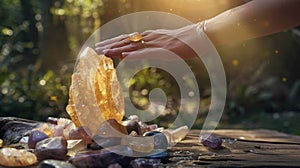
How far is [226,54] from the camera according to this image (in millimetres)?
5047

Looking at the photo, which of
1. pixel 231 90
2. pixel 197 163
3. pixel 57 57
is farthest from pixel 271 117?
pixel 197 163

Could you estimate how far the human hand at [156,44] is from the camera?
4.82 ft

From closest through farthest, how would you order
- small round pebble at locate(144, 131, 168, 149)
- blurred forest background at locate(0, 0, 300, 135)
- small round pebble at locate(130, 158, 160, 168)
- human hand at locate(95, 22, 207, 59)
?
small round pebble at locate(130, 158, 160, 168) < small round pebble at locate(144, 131, 168, 149) < human hand at locate(95, 22, 207, 59) < blurred forest background at locate(0, 0, 300, 135)

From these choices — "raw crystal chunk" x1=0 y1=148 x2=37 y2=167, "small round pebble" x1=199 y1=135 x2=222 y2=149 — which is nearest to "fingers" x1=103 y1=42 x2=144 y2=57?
"small round pebble" x1=199 y1=135 x2=222 y2=149

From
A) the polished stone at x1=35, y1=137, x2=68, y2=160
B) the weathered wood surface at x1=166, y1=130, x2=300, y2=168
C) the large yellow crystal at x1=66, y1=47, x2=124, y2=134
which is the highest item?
the large yellow crystal at x1=66, y1=47, x2=124, y2=134

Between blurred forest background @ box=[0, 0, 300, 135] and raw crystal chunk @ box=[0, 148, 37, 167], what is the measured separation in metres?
2.72

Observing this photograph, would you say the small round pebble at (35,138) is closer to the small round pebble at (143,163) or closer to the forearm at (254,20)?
the small round pebble at (143,163)

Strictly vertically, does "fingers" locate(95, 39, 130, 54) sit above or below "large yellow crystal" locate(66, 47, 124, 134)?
above

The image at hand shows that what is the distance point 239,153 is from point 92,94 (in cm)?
46

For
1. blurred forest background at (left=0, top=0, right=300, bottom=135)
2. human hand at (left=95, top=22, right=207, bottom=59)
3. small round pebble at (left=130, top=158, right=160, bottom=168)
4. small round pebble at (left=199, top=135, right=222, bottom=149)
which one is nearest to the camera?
small round pebble at (left=130, top=158, right=160, bottom=168)

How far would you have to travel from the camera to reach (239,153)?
1.27m

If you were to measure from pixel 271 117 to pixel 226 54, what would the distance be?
0.86 m

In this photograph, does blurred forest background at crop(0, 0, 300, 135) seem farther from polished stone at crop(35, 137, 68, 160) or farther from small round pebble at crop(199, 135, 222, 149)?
polished stone at crop(35, 137, 68, 160)

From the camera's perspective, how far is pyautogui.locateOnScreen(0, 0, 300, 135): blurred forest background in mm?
4066
